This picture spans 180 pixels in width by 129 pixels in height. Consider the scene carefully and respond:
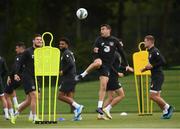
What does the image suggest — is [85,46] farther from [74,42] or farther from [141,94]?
[141,94]

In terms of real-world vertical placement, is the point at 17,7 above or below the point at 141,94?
above

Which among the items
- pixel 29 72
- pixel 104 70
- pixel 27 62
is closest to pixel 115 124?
pixel 104 70

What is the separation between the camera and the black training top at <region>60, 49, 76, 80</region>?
2184cm

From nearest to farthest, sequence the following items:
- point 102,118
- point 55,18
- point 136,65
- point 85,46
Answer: point 102,118 → point 136,65 → point 85,46 → point 55,18

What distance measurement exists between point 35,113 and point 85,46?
75.2ft

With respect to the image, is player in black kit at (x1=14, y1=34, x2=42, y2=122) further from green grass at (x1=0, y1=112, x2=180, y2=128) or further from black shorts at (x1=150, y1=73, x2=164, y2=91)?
black shorts at (x1=150, y1=73, x2=164, y2=91)

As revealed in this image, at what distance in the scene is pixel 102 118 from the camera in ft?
71.1

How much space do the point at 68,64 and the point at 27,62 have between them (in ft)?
5.15

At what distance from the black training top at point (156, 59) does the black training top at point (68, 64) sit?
82.9 inches

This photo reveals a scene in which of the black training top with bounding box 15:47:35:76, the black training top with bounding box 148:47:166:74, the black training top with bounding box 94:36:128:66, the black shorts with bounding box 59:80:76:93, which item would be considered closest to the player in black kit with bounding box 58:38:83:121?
the black shorts with bounding box 59:80:76:93

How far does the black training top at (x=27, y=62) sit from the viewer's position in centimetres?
2048

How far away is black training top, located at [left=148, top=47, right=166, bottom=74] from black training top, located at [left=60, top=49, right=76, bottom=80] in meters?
2.11

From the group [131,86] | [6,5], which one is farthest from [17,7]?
[131,86]

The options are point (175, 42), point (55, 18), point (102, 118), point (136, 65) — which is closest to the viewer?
point (102, 118)
